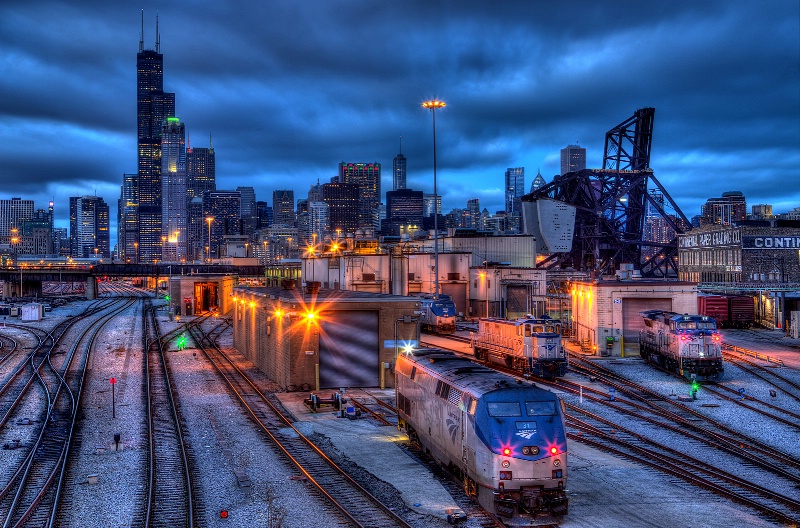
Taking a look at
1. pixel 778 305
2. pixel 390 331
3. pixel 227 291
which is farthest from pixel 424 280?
pixel 390 331

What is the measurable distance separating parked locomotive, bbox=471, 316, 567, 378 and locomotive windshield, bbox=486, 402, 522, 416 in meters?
20.3

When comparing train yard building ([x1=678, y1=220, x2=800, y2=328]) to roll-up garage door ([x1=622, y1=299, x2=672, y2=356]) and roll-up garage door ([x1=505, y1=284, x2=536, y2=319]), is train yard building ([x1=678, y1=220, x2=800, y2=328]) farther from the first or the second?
roll-up garage door ([x1=622, y1=299, x2=672, y2=356])

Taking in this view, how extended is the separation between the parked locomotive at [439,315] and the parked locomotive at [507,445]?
129 ft

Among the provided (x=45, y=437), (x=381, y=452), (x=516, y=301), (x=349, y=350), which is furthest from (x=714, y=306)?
(x=45, y=437)

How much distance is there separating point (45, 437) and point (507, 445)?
704 inches

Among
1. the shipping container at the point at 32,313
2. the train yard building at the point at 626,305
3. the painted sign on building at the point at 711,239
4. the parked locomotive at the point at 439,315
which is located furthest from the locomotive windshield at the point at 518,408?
the shipping container at the point at 32,313

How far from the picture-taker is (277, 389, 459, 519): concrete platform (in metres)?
17.9

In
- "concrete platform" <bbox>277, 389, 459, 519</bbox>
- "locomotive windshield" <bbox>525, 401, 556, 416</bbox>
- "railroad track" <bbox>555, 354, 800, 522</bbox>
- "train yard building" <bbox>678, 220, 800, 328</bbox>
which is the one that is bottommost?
"railroad track" <bbox>555, 354, 800, 522</bbox>

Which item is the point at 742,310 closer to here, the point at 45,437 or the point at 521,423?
the point at 521,423

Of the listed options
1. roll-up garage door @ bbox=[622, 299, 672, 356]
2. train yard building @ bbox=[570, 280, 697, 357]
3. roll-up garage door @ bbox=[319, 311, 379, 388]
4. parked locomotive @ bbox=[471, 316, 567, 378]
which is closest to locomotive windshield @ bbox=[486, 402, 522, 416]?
roll-up garage door @ bbox=[319, 311, 379, 388]

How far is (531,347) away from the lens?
3694 cm

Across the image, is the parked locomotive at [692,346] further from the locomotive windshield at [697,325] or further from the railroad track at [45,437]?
the railroad track at [45,437]

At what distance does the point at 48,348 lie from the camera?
53.9m

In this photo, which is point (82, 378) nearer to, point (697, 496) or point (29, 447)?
point (29, 447)
